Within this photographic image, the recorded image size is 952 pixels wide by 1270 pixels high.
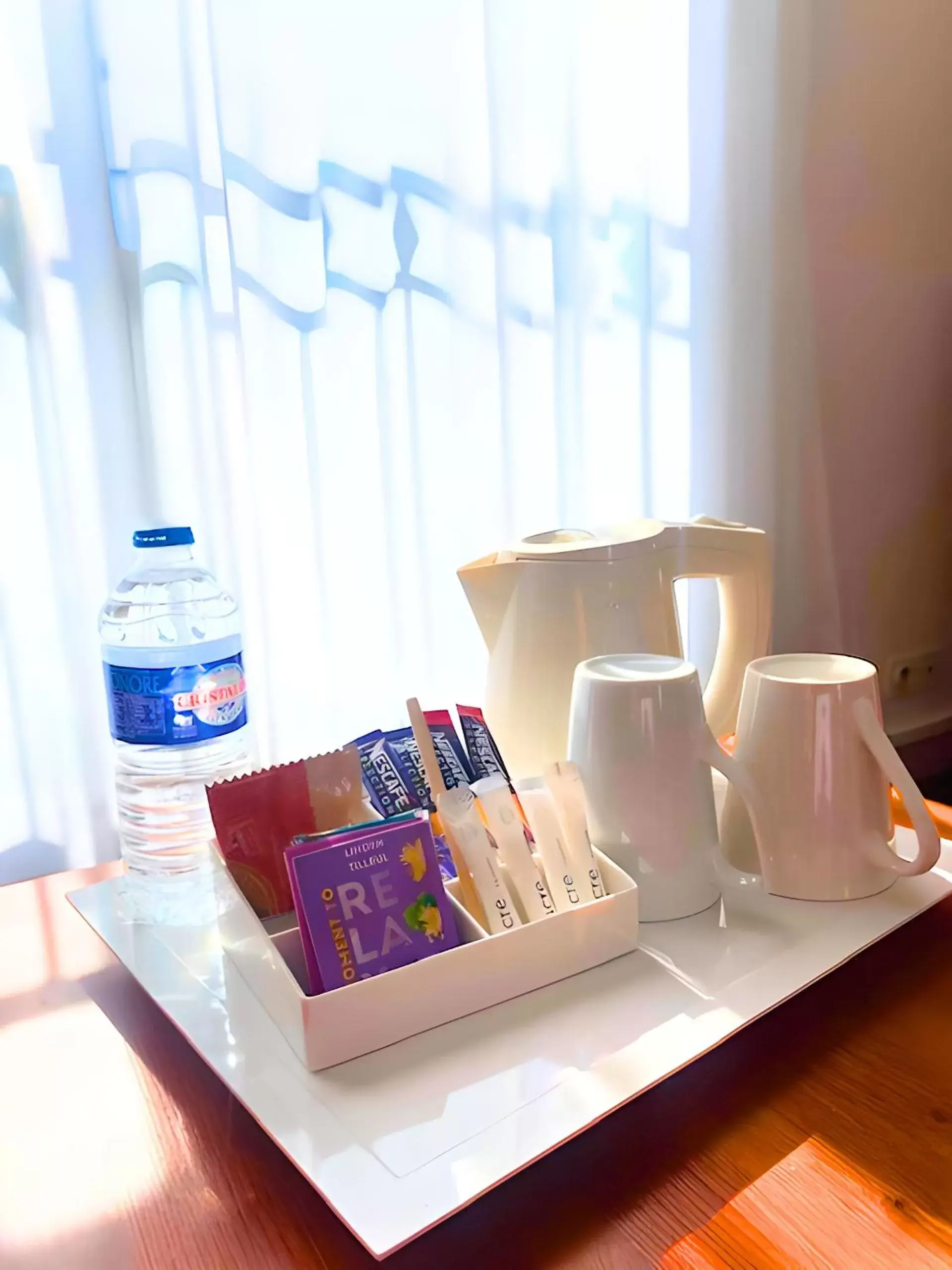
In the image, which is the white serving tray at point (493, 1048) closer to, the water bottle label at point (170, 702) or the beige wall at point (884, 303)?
the water bottle label at point (170, 702)

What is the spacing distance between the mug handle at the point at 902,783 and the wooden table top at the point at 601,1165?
0.07 metres

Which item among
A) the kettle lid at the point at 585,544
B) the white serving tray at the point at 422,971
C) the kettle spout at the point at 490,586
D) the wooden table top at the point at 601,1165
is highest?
the kettle lid at the point at 585,544

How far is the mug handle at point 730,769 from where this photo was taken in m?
0.63

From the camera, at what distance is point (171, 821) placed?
3.08ft

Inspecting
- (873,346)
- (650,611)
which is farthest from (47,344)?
(873,346)

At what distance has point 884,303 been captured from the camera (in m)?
1.75

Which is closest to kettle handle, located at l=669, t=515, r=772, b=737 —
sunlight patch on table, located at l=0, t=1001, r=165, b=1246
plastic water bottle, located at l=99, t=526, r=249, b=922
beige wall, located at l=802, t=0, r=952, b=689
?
plastic water bottle, located at l=99, t=526, r=249, b=922

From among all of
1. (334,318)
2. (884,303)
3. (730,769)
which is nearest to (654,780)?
(730,769)

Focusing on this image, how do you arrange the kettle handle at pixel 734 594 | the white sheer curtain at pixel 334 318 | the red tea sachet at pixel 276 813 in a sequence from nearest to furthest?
the red tea sachet at pixel 276 813 < the kettle handle at pixel 734 594 < the white sheer curtain at pixel 334 318

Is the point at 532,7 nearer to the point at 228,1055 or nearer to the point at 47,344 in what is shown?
the point at 47,344

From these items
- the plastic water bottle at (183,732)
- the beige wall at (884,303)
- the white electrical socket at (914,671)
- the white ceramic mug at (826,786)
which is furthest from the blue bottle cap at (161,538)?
the white electrical socket at (914,671)

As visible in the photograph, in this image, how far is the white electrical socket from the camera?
1939mm

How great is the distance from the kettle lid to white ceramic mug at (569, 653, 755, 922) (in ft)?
0.53

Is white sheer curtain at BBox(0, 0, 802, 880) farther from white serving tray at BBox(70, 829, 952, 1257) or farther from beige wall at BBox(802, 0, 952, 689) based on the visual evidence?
white serving tray at BBox(70, 829, 952, 1257)
